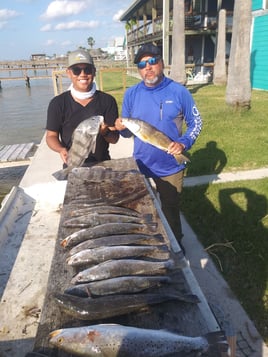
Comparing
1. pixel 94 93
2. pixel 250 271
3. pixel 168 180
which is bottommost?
pixel 250 271

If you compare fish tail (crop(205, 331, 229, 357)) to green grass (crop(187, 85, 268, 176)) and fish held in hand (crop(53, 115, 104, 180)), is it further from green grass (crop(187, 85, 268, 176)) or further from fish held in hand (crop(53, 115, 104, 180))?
green grass (crop(187, 85, 268, 176))

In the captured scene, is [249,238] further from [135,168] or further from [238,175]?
[238,175]

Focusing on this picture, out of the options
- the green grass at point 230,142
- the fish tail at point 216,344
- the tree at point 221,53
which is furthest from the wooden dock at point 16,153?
the tree at point 221,53

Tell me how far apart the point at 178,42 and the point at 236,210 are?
15.0m

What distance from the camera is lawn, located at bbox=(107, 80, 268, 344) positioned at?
4.01 meters

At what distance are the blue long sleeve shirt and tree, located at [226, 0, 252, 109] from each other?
939cm

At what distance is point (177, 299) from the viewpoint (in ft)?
6.78

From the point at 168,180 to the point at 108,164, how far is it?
2.94 ft

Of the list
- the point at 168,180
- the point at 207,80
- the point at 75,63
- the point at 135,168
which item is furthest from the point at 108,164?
the point at 207,80

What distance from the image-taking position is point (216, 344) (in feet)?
5.80

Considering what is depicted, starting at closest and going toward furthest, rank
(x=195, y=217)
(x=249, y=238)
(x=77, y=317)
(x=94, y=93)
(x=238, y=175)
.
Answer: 1. (x=77, y=317)
2. (x=94, y=93)
3. (x=249, y=238)
4. (x=195, y=217)
5. (x=238, y=175)

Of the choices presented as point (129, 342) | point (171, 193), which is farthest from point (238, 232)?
point (129, 342)

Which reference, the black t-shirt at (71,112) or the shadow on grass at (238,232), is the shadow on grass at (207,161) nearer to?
the shadow on grass at (238,232)

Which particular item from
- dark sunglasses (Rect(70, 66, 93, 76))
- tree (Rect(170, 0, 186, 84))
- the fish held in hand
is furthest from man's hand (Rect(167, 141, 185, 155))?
tree (Rect(170, 0, 186, 84))
